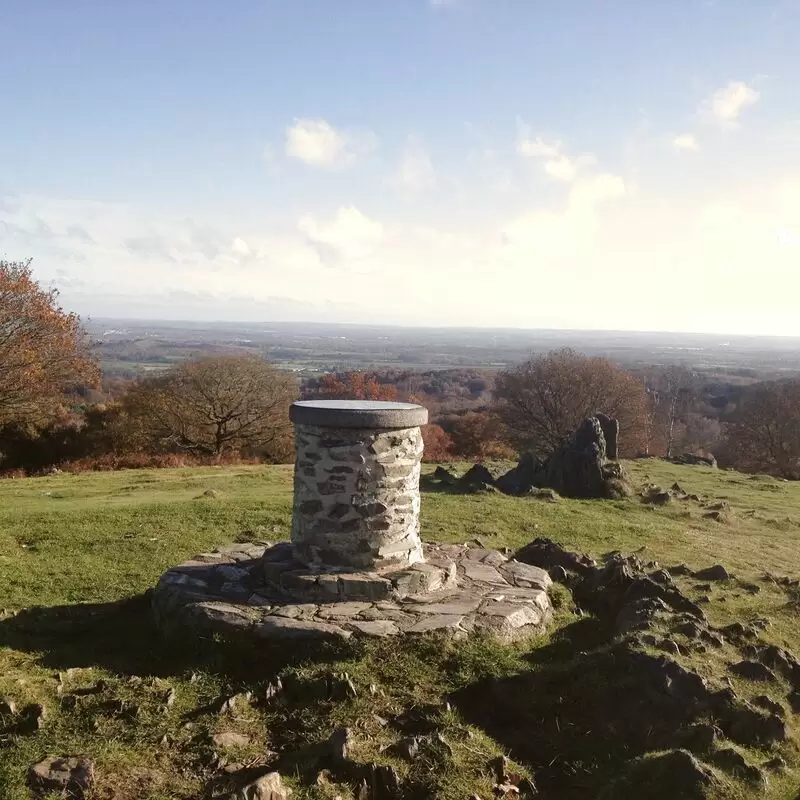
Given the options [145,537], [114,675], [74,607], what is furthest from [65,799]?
[145,537]

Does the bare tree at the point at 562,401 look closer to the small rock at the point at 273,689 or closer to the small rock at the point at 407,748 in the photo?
the small rock at the point at 273,689

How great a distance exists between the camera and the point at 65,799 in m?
5.06

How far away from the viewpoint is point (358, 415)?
8734 mm

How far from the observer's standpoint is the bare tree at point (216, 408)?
36.4 m

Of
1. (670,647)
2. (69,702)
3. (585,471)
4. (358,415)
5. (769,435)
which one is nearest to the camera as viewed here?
(69,702)

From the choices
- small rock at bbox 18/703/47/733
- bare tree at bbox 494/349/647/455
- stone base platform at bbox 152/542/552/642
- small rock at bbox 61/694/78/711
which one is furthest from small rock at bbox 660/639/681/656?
bare tree at bbox 494/349/647/455

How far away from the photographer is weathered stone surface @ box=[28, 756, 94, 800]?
5.12 meters

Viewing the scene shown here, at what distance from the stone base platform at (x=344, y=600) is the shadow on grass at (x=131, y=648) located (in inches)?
7.0

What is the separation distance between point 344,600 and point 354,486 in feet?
4.66

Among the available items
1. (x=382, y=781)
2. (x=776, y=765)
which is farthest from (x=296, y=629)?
(x=776, y=765)

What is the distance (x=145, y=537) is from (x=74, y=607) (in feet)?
12.4

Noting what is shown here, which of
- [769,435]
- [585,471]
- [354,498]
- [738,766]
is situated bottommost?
[769,435]

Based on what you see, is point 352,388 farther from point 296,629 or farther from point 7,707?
point 7,707

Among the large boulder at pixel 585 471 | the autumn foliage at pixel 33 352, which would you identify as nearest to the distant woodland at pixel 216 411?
the autumn foliage at pixel 33 352
